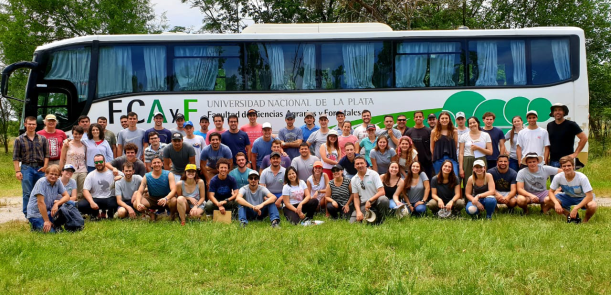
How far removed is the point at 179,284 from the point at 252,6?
95.2 feet

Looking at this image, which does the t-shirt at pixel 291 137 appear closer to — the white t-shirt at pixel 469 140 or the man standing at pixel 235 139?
the man standing at pixel 235 139

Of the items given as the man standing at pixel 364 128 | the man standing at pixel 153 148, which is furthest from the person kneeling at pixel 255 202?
the man standing at pixel 364 128

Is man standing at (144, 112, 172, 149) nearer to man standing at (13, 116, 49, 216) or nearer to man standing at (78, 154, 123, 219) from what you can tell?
man standing at (78, 154, 123, 219)

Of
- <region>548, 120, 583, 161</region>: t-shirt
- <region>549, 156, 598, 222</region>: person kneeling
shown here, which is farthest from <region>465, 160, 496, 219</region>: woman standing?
<region>548, 120, 583, 161</region>: t-shirt

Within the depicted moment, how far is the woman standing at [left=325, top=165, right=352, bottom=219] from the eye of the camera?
982cm

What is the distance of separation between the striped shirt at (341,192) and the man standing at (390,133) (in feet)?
4.99

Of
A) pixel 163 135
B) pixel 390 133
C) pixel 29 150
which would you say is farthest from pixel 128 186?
pixel 390 133

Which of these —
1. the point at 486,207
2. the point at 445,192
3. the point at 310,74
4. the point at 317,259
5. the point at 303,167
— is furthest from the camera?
the point at 310,74

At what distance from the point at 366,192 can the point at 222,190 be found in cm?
242

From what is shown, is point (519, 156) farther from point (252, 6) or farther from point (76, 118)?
point (252, 6)

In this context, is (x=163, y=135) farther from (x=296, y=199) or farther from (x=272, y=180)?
(x=296, y=199)

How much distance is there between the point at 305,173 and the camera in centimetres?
1056

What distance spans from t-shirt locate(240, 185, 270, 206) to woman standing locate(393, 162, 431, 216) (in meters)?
2.28

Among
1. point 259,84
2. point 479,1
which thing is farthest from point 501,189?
point 479,1
